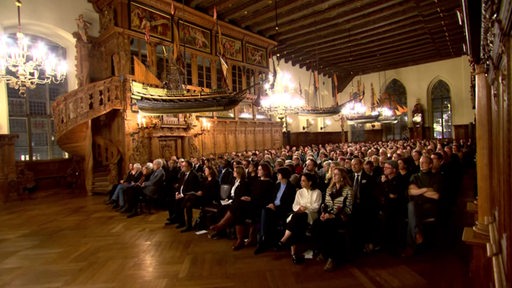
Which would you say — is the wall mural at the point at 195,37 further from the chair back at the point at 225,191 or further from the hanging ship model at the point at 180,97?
the chair back at the point at 225,191

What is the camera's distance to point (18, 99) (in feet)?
32.2

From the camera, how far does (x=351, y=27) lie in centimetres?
1271

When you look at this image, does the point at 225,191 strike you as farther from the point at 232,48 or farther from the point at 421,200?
the point at 232,48

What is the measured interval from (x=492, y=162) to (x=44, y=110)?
41.9 ft

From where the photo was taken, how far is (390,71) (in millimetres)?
21203

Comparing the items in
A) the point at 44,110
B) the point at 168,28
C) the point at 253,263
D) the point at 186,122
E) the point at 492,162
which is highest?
the point at 168,28

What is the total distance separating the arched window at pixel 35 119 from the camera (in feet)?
32.0

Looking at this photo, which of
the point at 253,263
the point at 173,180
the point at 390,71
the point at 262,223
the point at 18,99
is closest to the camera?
the point at 253,263

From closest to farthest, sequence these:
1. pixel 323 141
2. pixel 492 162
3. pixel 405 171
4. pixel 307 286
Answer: pixel 492 162
pixel 307 286
pixel 405 171
pixel 323 141

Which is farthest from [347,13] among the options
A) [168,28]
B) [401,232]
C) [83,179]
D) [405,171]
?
[83,179]

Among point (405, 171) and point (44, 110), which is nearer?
point (405, 171)

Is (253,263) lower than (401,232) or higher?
lower

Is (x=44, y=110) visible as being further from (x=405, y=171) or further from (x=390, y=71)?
(x=390, y=71)

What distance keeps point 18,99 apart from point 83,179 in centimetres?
354
